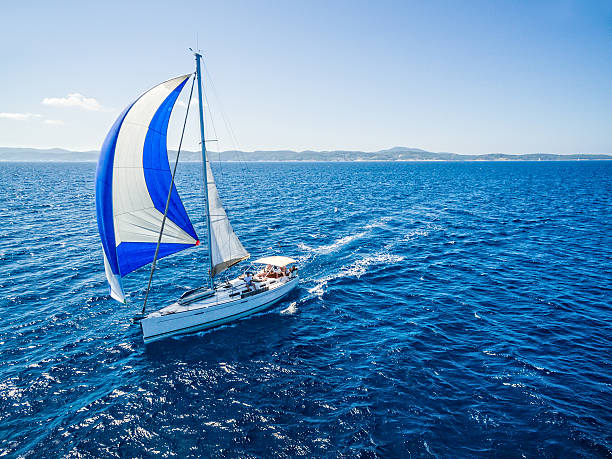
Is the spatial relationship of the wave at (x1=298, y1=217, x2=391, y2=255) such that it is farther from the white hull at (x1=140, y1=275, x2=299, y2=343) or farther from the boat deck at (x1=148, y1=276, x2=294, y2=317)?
the white hull at (x1=140, y1=275, x2=299, y2=343)

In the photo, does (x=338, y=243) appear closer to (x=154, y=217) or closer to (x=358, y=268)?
(x=358, y=268)

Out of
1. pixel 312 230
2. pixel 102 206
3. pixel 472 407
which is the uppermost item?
pixel 102 206

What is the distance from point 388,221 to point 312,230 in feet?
46.9

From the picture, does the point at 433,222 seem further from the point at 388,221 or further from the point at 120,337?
the point at 120,337

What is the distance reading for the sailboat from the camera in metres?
18.4

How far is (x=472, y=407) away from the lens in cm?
1517

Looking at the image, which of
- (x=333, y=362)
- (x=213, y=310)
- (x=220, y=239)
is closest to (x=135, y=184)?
(x=220, y=239)

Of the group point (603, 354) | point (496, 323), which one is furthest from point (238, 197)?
point (603, 354)

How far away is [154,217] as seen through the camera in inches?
814

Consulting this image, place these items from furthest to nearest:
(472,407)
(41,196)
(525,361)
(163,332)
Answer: (41,196) < (163,332) < (525,361) < (472,407)

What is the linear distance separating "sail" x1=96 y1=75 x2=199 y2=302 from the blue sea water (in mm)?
5651

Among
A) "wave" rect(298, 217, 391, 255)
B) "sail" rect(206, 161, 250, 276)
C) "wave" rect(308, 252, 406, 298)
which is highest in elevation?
"sail" rect(206, 161, 250, 276)

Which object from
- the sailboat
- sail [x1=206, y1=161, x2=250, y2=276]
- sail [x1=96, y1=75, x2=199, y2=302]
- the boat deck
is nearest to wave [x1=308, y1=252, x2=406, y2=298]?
the boat deck

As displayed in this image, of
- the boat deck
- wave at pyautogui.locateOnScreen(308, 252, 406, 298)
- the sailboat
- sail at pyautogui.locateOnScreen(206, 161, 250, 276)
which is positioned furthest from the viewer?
wave at pyautogui.locateOnScreen(308, 252, 406, 298)
